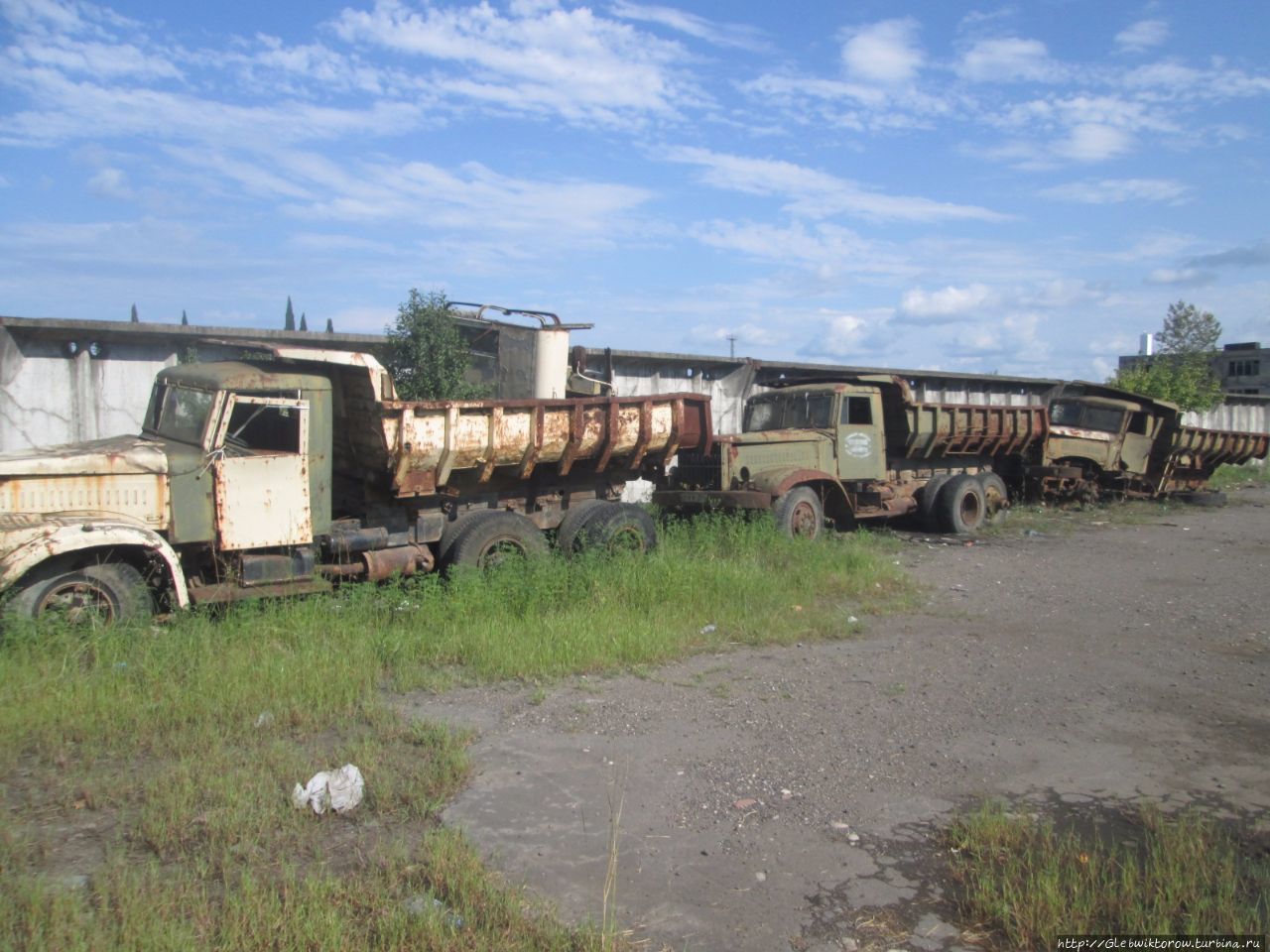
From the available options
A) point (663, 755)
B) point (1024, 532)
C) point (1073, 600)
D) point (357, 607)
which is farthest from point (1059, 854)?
point (1024, 532)

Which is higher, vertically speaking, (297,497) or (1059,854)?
Result: (297,497)

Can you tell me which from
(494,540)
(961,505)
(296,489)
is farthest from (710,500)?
(296,489)

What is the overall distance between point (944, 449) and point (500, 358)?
751cm

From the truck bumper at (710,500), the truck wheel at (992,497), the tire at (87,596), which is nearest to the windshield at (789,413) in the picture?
the truck bumper at (710,500)

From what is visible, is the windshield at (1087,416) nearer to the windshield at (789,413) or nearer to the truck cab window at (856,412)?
the truck cab window at (856,412)

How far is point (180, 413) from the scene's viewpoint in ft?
25.5

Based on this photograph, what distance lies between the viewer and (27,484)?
6.55m

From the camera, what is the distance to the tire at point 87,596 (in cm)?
625

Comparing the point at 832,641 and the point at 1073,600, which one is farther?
the point at 1073,600

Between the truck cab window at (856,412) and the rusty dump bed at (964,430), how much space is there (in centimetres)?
100

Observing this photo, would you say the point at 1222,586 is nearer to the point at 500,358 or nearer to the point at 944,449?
the point at 944,449

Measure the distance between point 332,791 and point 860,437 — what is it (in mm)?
10071

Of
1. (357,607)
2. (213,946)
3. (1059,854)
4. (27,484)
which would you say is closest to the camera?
(213,946)

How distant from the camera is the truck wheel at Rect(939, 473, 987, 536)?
1433 cm
